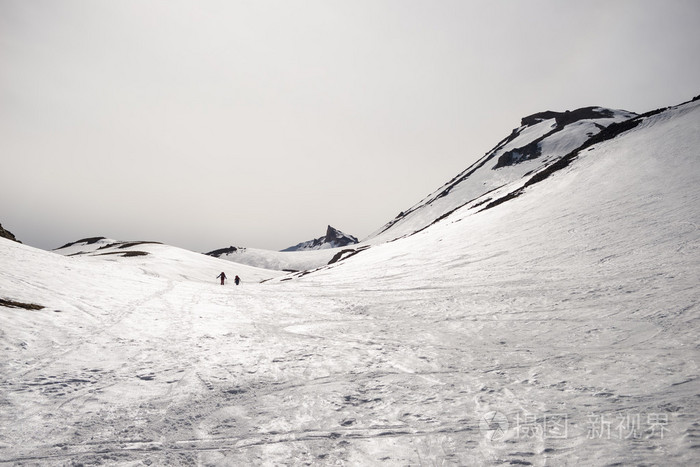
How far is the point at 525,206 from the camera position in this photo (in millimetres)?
25844

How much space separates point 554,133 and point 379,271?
88.0m

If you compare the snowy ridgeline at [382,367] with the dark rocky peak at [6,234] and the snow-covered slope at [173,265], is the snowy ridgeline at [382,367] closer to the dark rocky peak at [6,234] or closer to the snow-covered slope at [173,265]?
the snow-covered slope at [173,265]

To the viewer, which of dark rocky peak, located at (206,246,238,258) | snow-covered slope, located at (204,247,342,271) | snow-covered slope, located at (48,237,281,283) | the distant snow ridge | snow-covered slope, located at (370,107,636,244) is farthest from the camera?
the distant snow ridge

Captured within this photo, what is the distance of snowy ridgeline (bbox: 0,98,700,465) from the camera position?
400 cm

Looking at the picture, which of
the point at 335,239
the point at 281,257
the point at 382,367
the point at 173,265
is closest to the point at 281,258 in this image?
the point at 281,257

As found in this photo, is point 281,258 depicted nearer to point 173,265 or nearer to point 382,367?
point 173,265

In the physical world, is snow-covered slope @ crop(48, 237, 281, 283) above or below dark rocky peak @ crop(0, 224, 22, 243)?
below

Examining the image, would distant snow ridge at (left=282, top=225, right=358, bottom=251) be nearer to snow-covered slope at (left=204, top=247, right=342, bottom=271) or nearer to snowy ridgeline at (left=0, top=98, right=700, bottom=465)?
snow-covered slope at (left=204, top=247, right=342, bottom=271)

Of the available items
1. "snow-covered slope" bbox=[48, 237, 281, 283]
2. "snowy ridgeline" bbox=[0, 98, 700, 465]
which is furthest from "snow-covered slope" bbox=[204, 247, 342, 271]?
"snowy ridgeline" bbox=[0, 98, 700, 465]

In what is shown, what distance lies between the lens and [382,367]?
6.37 meters

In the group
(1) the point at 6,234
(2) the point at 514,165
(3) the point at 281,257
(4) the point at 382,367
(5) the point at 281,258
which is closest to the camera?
(4) the point at 382,367

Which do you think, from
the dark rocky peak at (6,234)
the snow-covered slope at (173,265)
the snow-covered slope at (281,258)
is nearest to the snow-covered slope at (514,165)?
the snow-covered slope at (281,258)

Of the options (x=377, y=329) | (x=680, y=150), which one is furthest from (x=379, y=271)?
(x=680, y=150)

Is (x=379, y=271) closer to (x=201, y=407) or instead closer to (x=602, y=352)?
(x=602, y=352)
